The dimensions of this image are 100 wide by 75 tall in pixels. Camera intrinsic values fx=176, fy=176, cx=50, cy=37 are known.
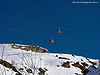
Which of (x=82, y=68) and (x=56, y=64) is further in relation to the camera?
(x=82, y=68)

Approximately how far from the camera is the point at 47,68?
3522cm

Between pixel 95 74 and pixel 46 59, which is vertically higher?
pixel 46 59

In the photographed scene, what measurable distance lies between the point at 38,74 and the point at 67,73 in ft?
21.2

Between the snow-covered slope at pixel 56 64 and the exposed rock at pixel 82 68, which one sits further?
the exposed rock at pixel 82 68

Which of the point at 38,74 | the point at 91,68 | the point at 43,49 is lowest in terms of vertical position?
the point at 38,74

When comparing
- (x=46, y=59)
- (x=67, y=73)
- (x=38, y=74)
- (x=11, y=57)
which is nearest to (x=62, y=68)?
(x=67, y=73)

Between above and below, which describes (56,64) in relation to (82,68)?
above

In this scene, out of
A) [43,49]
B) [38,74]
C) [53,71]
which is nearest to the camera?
[38,74]

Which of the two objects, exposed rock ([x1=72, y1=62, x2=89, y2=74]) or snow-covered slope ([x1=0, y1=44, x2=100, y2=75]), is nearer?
snow-covered slope ([x1=0, y1=44, x2=100, y2=75])

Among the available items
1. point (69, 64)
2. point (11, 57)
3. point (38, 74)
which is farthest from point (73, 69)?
point (11, 57)

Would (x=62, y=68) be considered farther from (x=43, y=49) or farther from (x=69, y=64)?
(x=43, y=49)

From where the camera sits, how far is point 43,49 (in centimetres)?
5953

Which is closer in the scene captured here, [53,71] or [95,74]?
[53,71]

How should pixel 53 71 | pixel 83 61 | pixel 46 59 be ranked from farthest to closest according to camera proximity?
pixel 83 61
pixel 46 59
pixel 53 71
